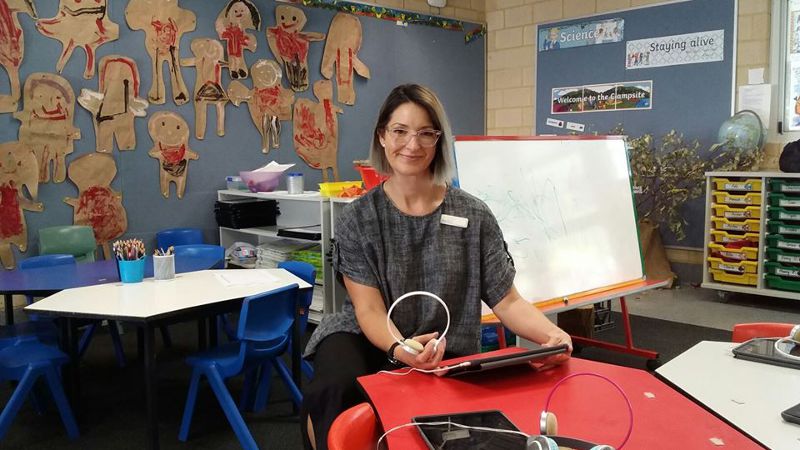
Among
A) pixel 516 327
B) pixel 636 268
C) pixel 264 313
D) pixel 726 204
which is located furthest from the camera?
pixel 726 204

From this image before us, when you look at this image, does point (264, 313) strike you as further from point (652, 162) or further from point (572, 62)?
point (572, 62)

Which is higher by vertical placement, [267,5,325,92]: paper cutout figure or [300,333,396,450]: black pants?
[267,5,325,92]: paper cutout figure

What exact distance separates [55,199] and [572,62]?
479 centimetres

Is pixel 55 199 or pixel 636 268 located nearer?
pixel 636 268

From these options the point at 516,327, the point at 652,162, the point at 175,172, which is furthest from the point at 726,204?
the point at 175,172

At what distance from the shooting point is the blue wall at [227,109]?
423 centimetres

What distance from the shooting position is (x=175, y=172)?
4.76 meters

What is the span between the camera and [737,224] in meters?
4.83

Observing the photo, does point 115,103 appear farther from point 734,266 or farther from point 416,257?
point 734,266

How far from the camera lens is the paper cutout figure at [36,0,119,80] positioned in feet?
13.6

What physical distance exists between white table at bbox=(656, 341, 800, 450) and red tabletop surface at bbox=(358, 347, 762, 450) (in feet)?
0.23

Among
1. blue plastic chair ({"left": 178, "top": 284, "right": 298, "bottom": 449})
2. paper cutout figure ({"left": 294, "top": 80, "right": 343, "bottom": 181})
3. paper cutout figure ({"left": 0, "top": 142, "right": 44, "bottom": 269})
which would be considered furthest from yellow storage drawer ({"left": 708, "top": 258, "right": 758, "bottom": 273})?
paper cutout figure ({"left": 0, "top": 142, "right": 44, "bottom": 269})

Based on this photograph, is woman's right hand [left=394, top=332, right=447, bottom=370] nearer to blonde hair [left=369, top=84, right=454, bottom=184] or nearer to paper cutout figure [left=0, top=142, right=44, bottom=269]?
blonde hair [left=369, top=84, right=454, bottom=184]

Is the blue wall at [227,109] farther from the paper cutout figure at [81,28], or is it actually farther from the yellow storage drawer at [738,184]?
the yellow storage drawer at [738,184]
